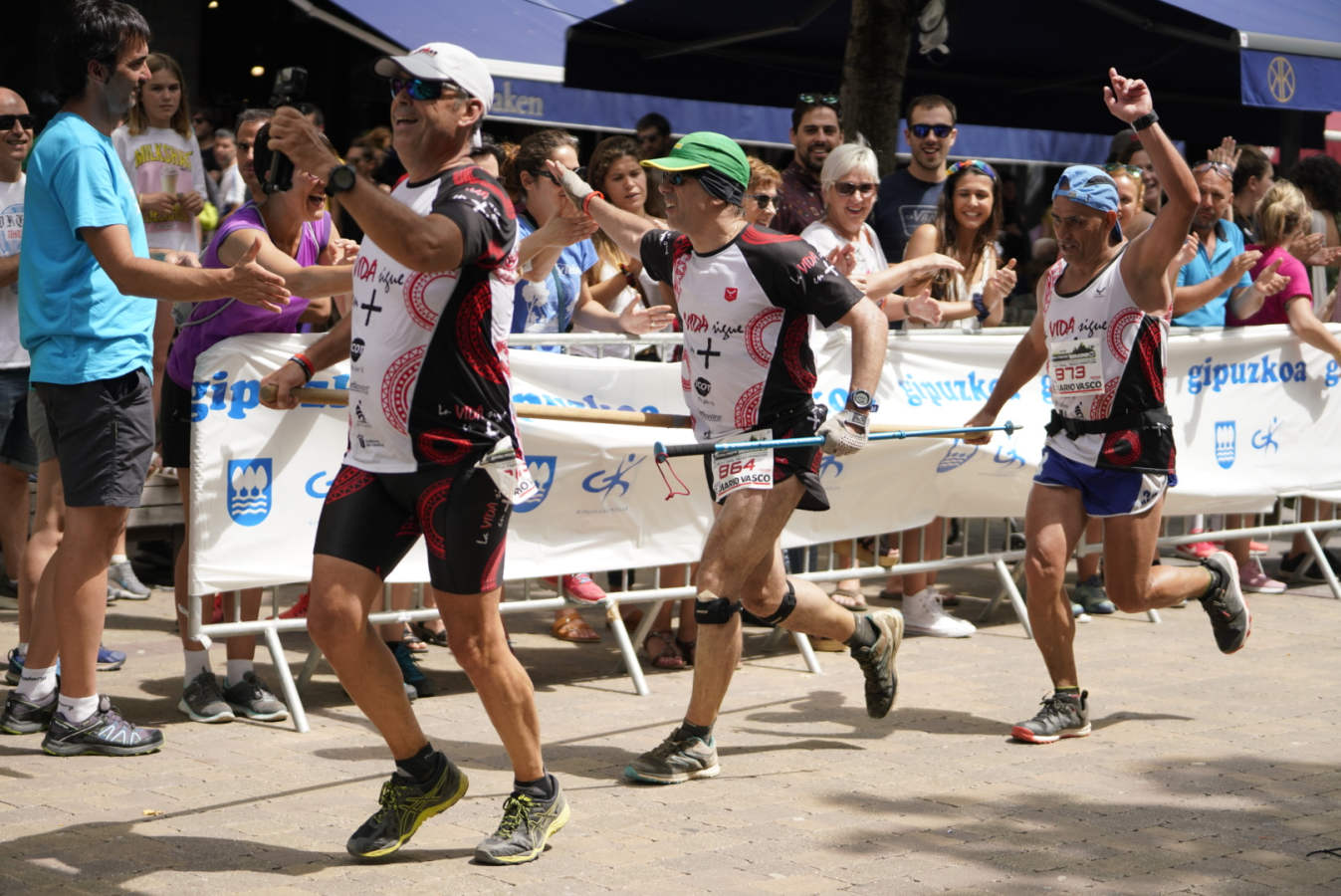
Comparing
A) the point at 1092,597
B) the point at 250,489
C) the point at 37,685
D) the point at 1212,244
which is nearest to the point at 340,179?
the point at 250,489

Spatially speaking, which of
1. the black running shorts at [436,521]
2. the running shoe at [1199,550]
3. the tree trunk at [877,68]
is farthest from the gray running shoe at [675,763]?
the tree trunk at [877,68]

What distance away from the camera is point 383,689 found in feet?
14.8

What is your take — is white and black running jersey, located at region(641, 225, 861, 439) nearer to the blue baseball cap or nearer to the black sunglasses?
the blue baseball cap

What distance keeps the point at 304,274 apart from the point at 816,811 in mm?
2330

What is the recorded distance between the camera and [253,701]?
20.3 ft

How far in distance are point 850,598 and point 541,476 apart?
2036mm

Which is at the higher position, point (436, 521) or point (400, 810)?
point (436, 521)

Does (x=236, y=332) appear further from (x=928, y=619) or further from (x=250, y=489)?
(x=928, y=619)

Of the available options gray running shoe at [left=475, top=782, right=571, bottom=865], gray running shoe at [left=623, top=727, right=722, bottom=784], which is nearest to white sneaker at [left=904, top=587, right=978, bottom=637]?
gray running shoe at [left=623, top=727, right=722, bottom=784]

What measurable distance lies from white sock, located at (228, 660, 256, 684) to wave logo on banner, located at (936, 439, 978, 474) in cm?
329

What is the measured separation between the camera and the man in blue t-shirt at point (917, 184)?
8617mm

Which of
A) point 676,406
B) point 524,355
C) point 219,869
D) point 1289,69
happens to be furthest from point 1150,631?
point 219,869

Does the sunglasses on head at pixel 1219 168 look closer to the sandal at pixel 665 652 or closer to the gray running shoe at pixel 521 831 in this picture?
the sandal at pixel 665 652

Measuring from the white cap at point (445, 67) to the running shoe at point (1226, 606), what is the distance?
3.81 m
